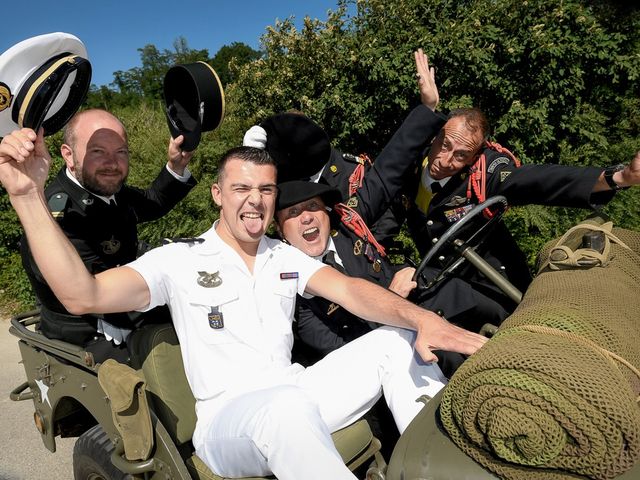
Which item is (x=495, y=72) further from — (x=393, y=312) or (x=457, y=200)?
(x=393, y=312)

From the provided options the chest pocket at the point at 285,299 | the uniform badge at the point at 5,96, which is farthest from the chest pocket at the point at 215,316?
the uniform badge at the point at 5,96

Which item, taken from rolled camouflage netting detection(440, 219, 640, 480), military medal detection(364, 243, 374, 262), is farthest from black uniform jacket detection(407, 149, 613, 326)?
rolled camouflage netting detection(440, 219, 640, 480)

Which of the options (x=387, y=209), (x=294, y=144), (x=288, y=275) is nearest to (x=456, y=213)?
(x=387, y=209)

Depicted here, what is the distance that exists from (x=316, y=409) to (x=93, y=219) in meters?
1.60

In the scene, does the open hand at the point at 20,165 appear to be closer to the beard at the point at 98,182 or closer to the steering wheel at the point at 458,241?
the beard at the point at 98,182

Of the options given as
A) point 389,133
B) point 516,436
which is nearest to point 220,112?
point 516,436

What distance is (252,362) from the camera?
1.98 metres

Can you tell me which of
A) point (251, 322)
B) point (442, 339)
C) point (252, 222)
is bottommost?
point (442, 339)

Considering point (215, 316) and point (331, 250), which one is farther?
point (331, 250)

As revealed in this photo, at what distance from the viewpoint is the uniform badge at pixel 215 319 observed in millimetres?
1997

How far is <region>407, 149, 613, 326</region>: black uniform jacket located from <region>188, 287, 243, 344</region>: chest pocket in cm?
104

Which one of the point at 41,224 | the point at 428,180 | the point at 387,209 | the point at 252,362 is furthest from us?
the point at 387,209

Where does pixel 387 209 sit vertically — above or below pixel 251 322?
above

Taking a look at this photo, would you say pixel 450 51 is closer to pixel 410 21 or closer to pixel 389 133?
pixel 410 21
